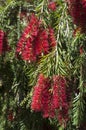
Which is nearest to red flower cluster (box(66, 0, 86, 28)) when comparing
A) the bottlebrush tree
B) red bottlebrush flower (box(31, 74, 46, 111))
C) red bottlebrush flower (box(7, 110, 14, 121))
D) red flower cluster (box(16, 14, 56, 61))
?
the bottlebrush tree

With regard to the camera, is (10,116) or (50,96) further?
(10,116)

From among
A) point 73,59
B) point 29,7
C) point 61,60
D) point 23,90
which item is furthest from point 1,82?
point 61,60

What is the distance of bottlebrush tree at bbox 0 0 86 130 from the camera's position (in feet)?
4.91

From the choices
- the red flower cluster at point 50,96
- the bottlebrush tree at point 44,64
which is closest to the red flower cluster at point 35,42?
the bottlebrush tree at point 44,64

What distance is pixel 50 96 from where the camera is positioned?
145cm

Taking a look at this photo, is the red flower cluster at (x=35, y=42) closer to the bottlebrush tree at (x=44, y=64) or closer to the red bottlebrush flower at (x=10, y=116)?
the bottlebrush tree at (x=44, y=64)

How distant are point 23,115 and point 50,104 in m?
2.18

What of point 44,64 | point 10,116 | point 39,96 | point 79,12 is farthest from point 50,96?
point 10,116

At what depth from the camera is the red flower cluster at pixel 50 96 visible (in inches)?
55.8

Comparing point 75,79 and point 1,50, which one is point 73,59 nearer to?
point 75,79

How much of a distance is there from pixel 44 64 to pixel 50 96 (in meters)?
0.19

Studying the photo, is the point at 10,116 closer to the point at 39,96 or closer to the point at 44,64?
the point at 44,64

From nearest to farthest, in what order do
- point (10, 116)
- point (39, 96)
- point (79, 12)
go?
point (39, 96) < point (79, 12) < point (10, 116)

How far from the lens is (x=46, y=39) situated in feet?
5.18
